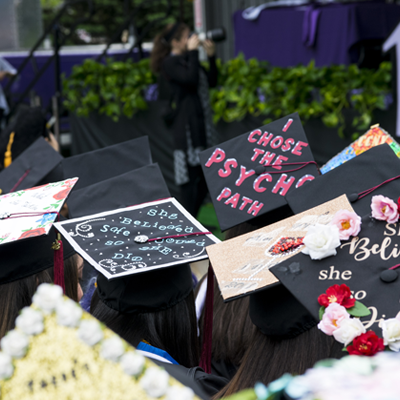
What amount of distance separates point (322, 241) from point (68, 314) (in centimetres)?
65

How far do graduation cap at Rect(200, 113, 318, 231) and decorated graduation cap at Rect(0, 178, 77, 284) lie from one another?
0.54m

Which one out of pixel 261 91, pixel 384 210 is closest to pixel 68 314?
pixel 384 210

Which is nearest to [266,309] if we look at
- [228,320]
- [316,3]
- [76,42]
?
[228,320]

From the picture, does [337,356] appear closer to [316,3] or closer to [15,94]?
[316,3]

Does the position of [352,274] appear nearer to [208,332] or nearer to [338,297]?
[338,297]

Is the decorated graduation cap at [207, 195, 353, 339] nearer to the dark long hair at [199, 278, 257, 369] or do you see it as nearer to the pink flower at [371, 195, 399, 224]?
the pink flower at [371, 195, 399, 224]

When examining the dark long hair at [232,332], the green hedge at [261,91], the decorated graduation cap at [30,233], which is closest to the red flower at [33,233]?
the decorated graduation cap at [30,233]

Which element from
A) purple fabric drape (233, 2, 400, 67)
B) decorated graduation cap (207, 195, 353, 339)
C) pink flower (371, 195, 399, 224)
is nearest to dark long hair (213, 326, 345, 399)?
decorated graduation cap (207, 195, 353, 339)

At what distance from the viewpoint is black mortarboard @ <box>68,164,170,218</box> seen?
187cm

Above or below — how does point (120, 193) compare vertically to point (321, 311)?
below

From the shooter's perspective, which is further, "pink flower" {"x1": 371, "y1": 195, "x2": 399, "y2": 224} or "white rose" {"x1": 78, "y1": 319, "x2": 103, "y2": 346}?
"pink flower" {"x1": 371, "y1": 195, "x2": 399, "y2": 224}

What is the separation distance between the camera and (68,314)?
0.63 meters

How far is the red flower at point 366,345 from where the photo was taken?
36.7 inches

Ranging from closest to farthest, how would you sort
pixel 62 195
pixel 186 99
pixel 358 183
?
pixel 358 183
pixel 62 195
pixel 186 99
